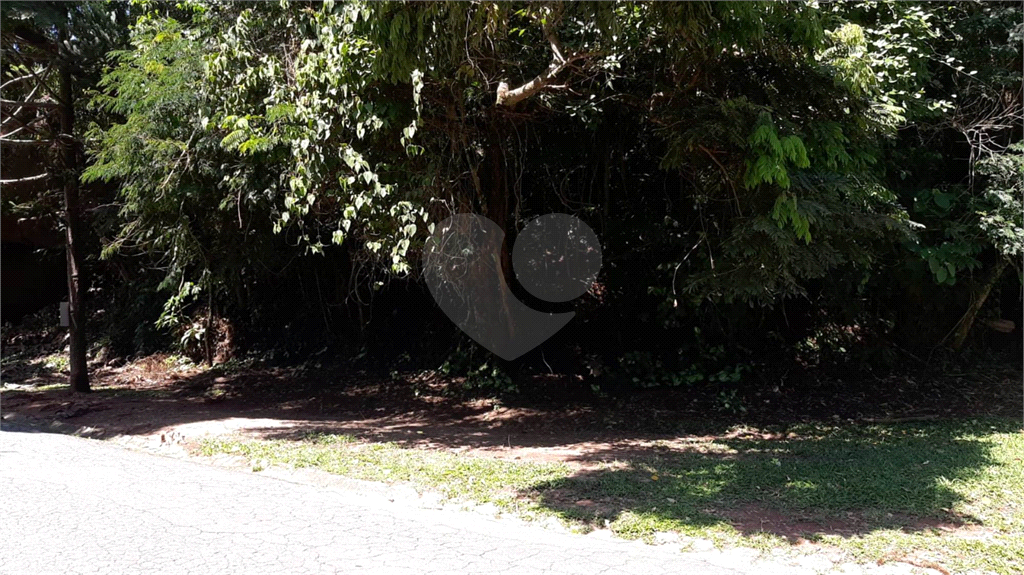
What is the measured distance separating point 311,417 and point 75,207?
540 centimetres

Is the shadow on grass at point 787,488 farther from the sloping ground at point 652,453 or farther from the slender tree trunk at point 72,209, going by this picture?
the slender tree trunk at point 72,209

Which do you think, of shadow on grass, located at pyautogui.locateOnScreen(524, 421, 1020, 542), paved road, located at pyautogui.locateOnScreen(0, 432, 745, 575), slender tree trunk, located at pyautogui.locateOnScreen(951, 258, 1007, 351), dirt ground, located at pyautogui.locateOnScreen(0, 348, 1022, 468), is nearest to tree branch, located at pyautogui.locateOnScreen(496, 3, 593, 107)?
dirt ground, located at pyautogui.locateOnScreen(0, 348, 1022, 468)

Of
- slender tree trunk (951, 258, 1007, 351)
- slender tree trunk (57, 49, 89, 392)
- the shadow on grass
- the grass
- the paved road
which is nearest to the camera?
the paved road

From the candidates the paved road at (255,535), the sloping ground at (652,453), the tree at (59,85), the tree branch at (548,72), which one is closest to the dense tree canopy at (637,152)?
the tree branch at (548,72)

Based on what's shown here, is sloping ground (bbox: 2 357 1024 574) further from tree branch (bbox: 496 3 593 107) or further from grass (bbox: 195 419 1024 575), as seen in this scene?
tree branch (bbox: 496 3 593 107)

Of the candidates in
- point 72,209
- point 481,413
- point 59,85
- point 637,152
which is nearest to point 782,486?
point 481,413

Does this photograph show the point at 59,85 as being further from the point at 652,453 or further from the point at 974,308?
the point at 974,308

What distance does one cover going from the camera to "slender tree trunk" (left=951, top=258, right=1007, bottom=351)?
417 inches

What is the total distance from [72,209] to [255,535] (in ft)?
31.8

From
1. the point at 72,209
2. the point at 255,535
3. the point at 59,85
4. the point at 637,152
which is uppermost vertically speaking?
the point at 59,85

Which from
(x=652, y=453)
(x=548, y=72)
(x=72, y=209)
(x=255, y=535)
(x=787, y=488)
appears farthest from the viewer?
(x=72, y=209)

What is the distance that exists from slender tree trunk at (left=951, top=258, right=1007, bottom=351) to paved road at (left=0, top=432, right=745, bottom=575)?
776 cm

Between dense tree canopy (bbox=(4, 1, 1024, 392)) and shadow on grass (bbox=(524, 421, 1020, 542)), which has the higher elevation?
dense tree canopy (bbox=(4, 1, 1024, 392))

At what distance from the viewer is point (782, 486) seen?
662cm
